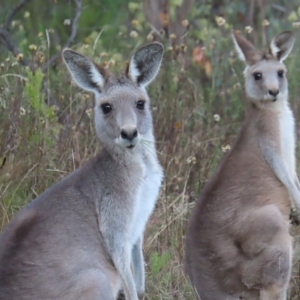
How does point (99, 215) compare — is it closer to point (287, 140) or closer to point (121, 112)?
point (121, 112)

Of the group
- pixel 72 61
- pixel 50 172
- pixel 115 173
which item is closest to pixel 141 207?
pixel 115 173

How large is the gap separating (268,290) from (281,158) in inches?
38.5

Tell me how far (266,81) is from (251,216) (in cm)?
115

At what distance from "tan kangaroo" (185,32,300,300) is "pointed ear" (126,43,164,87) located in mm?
762

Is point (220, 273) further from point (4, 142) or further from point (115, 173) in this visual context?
point (4, 142)

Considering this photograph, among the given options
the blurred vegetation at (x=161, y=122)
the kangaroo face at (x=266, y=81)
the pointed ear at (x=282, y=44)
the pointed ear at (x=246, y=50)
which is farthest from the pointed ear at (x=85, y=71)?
the pointed ear at (x=282, y=44)

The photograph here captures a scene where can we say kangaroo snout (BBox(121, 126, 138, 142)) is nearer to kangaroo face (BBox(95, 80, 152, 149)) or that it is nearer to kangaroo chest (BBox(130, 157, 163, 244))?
kangaroo face (BBox(95, 80, 152, 149))

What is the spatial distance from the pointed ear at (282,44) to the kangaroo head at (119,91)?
45.5 inches

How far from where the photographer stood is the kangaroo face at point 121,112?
5.45 m

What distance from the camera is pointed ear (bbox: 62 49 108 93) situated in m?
5.66

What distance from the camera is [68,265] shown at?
5012 millimetres

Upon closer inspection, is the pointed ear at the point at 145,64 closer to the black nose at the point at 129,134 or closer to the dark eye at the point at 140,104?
the dark eye at the point at 140,104

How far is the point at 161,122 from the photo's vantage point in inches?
315

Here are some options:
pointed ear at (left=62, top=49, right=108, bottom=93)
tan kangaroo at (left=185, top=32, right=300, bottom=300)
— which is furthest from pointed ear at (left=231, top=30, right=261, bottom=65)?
pointed ear at (left=62, top=49, right=108, bottom=93)
